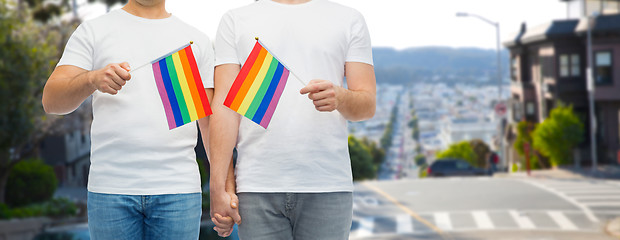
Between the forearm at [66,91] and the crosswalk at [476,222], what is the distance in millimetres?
16109

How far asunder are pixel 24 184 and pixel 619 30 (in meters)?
31.5

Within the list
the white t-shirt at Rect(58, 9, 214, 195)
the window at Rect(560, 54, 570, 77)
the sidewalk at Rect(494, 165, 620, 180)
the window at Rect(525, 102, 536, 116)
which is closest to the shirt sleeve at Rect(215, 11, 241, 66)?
the white t-shirt at Rect(58, 9, 214, 195)

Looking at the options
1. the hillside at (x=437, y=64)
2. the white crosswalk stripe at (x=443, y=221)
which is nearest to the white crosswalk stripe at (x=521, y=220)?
the white crosswalk stripe at (x=443, y=221)

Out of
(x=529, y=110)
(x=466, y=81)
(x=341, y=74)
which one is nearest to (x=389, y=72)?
(x=466, y=81)

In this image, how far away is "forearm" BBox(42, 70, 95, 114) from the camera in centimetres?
331

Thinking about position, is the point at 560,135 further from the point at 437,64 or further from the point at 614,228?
the point at 437,64

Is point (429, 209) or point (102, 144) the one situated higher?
point (102, 144)

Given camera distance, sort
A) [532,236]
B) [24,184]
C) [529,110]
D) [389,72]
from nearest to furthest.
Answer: [532,236] < [24,184] < [529,110] < [389,72]

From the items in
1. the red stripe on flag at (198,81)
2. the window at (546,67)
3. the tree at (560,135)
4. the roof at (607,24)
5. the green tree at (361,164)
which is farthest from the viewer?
the green tree at (361,164)

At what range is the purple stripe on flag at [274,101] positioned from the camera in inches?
132

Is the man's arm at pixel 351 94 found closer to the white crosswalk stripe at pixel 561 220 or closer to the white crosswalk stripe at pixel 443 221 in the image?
the white crosswalk stripe at pixel 443 221

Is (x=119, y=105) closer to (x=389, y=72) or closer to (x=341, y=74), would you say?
(x=341, y=74)

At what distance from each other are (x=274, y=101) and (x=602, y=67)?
40954 mm

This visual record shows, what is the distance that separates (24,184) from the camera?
25828 mm
